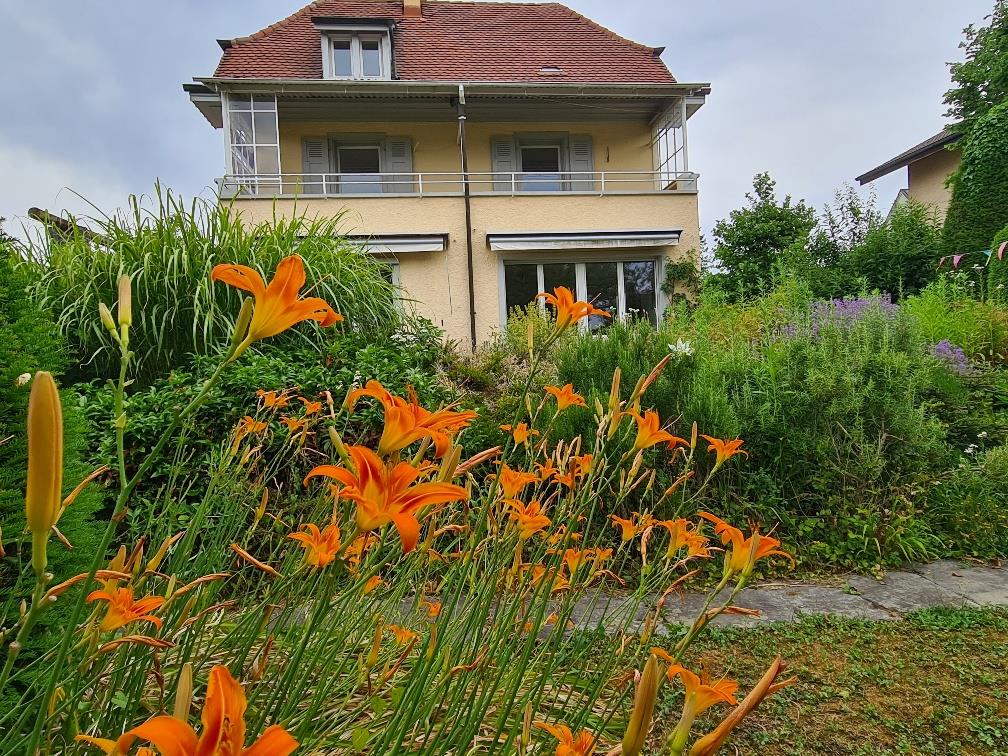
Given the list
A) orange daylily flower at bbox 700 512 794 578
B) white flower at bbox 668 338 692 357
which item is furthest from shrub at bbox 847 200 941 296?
orange daylily flower at bbox 700 512 794 578

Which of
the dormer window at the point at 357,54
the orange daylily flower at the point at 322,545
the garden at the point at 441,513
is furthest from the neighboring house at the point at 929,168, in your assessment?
the orange daylily flower at the point at 322,545

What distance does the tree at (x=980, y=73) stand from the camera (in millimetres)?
14672

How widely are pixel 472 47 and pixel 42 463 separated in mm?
15149

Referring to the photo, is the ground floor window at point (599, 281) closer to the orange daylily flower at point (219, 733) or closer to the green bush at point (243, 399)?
the green bush at point (243, 399)

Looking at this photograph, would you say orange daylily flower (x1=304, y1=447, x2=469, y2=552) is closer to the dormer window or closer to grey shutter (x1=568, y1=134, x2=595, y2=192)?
grey shutter (x1=568, y1=134, x2=595, y2=192)

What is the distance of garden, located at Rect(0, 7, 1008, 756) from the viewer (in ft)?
2.15

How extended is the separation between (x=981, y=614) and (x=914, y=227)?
13466 millimetres

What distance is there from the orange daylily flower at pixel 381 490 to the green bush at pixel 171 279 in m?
2.97

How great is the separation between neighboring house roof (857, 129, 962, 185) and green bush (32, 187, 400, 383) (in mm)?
18522

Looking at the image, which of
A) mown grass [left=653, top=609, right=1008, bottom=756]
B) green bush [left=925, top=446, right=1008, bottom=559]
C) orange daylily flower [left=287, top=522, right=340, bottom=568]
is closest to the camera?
orange daylily flower [left=287, top=522, right=340, bottom=568]

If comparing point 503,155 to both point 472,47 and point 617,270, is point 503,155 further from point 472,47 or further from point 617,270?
point 617,270

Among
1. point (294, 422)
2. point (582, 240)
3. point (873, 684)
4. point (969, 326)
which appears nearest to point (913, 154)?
point (582, 240)

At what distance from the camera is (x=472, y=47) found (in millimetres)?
13320

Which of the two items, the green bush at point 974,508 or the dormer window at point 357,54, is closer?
the green bush at point 974,508
